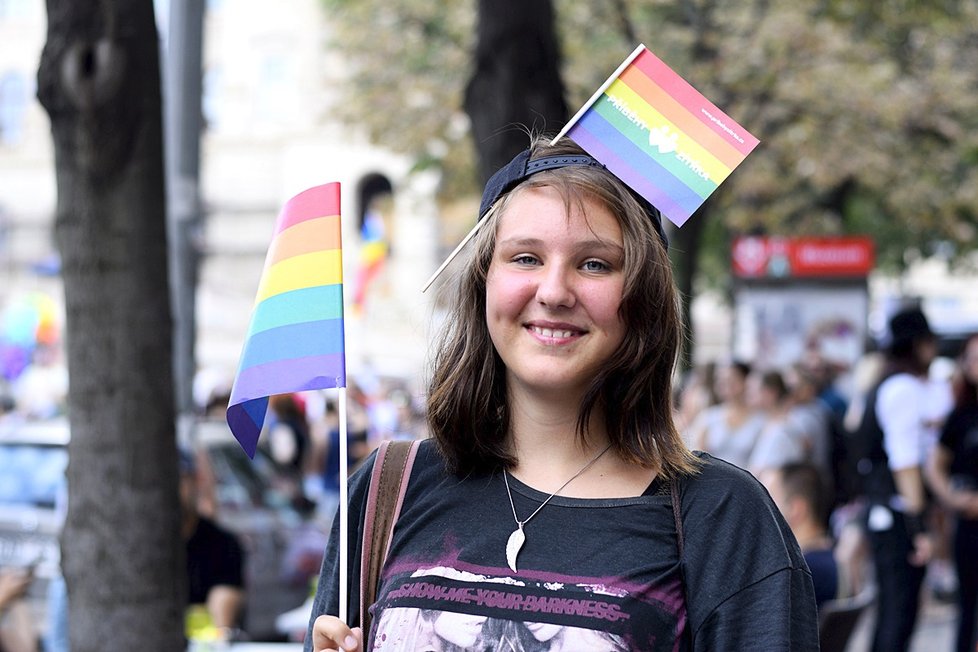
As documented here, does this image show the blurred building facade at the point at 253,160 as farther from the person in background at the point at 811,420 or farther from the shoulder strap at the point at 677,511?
the shoulder strap at the point at 677,511

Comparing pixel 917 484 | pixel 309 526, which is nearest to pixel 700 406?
pixel 309 526

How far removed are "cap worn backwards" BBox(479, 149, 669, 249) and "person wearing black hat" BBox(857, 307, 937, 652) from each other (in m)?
5.23

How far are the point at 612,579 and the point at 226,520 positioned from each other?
724cm

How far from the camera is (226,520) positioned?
9.23 m

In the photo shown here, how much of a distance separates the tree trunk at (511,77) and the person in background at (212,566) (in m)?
A: 2.09

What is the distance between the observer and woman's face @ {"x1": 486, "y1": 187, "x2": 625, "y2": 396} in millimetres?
2396

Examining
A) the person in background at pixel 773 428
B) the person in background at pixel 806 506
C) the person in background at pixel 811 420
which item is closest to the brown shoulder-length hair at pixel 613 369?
the person in background at pixel 806 506

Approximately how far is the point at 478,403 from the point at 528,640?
48cm

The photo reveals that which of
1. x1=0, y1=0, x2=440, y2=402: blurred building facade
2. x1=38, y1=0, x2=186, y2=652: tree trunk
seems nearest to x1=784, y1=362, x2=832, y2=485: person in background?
x1=38, y1=0, x2=186, y2=652: tree trunk

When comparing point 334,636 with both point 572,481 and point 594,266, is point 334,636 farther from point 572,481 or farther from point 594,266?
point 594,266

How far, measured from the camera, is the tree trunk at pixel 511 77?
6.74 m

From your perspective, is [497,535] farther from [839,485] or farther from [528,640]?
[839,485]

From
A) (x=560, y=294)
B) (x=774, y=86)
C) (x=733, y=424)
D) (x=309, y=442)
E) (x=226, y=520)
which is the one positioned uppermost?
(x=774, y=86)

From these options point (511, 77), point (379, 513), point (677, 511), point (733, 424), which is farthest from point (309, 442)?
point (677, 511)
